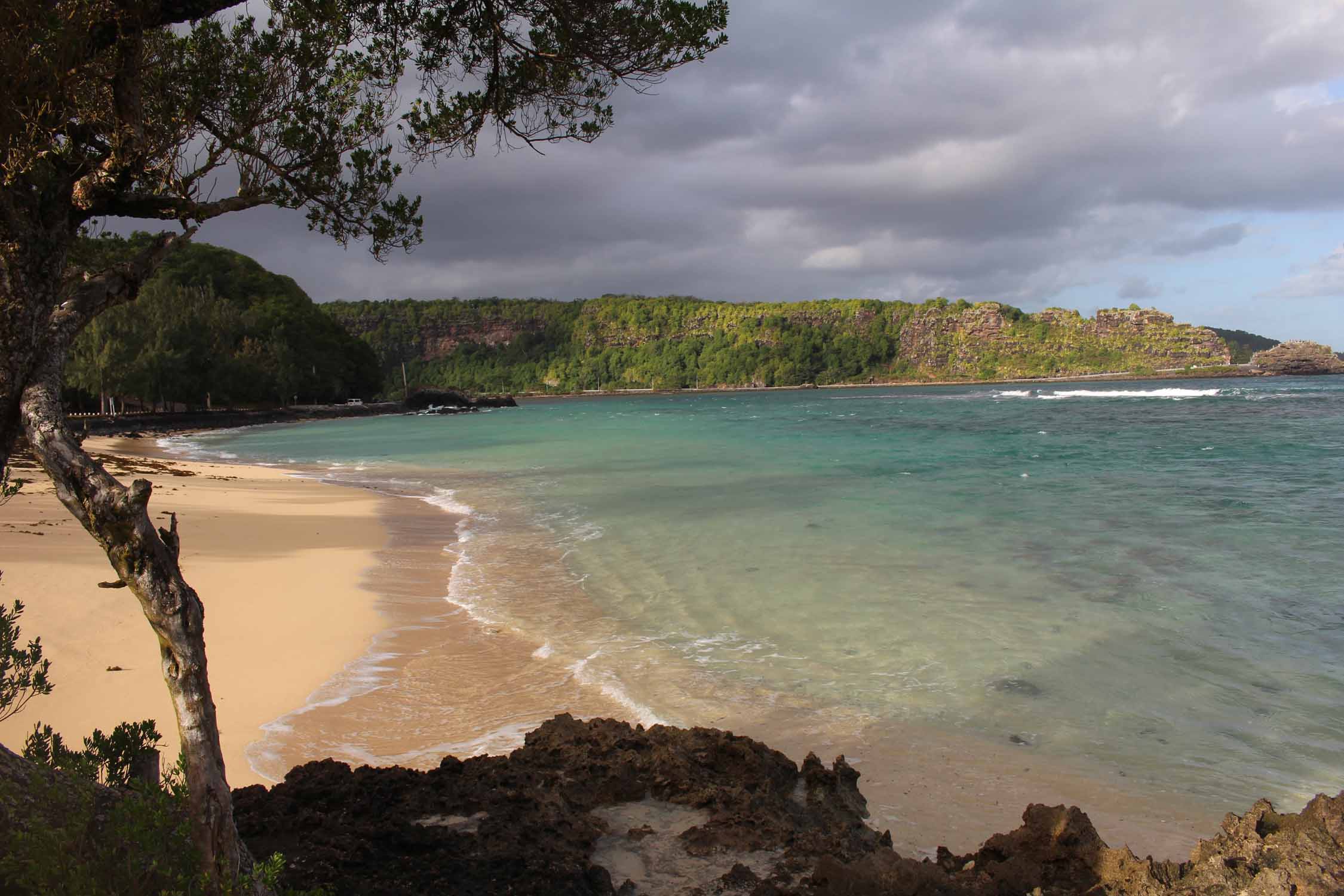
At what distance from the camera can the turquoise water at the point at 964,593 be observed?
552 centimetres

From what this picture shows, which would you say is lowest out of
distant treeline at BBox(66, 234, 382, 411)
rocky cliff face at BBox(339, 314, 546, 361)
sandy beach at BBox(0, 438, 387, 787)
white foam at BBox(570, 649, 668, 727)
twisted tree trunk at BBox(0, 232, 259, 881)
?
white foam at BBox(570, 649, 668, 727)

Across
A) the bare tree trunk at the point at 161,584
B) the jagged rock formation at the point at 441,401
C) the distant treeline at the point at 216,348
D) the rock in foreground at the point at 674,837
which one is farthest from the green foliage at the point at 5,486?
the jagged rock formation at the point at 441,401

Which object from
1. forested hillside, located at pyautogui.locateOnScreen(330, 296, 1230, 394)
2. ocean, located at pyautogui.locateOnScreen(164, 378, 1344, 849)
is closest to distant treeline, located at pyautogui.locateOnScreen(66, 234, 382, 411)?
ocean, located at pyautogui.locateOnScreen(164, 378, 1344, 849)

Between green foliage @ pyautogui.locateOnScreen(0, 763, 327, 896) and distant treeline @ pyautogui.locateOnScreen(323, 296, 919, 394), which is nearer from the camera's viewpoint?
green foliage @ pyautogui.locateOnScreen(0, 763, 327, 896)

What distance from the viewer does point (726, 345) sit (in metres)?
192

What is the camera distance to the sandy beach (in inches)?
190

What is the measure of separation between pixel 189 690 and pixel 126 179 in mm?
1541

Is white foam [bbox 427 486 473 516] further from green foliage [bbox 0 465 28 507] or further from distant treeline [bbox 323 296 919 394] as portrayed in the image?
distant treeline [bbox 323 296 919 394]

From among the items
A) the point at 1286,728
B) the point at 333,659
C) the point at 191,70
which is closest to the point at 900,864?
the point at 191,70

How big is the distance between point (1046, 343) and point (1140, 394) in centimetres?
9642

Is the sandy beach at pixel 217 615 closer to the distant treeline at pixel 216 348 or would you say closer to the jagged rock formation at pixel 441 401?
the distant treeline at pixel 216 348

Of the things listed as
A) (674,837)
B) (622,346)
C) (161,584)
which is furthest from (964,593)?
(622,346)

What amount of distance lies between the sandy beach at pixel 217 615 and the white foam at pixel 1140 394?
75918 millimetres

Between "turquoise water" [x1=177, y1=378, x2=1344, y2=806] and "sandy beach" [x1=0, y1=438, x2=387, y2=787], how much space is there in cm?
150
